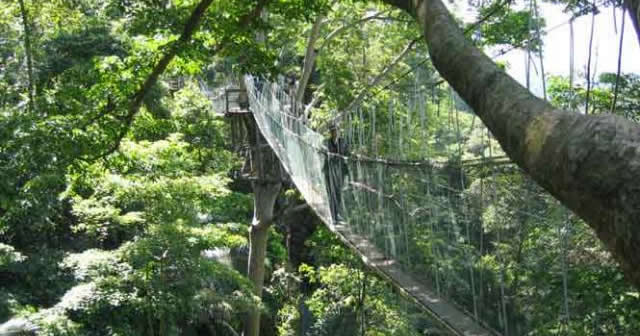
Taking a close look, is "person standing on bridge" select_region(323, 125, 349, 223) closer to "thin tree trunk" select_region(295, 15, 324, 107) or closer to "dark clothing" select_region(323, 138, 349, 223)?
"dark clothing" select_region(323, 138, 349, 223)

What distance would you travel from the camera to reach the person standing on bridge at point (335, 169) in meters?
4.36

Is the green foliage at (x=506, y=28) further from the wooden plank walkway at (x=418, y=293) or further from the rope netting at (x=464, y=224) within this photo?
the wooden plank walkway at (x=418, y=293)

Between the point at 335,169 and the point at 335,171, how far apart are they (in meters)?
0.02

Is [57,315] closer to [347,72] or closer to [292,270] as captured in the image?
[347,72]

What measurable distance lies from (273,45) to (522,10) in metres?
3.73

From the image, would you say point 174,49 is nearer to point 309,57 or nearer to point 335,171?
point 335,171

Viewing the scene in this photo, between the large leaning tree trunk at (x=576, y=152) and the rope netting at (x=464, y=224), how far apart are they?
561mm

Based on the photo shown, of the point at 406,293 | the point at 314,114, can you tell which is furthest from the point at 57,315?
the point at 314,114

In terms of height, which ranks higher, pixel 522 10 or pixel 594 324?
pixel 522 10

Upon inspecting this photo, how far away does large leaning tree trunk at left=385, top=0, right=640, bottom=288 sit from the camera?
0.80 meters

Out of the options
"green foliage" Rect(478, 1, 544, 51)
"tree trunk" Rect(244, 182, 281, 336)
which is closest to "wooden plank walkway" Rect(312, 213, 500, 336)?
"green foliage" Rect(478, 1, 544, 51)

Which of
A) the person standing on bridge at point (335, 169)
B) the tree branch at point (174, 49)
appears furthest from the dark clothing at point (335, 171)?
the tree branch at point (174, 49)

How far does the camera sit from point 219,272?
525 cm

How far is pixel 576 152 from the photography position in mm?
905
